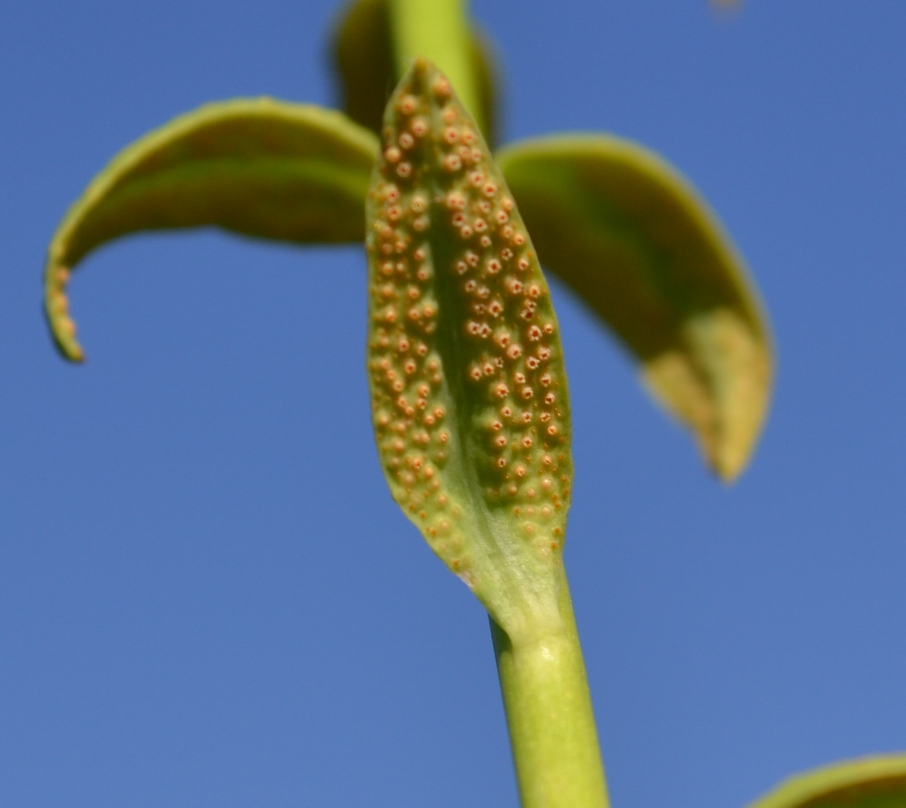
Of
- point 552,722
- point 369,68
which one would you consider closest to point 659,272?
point 369,68

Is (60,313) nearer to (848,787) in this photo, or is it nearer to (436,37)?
(436,37)

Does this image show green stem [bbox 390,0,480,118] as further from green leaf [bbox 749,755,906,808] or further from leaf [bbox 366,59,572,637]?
green leaf [bbox 749,755,906,808]

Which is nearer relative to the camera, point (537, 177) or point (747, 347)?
point (537, 177)

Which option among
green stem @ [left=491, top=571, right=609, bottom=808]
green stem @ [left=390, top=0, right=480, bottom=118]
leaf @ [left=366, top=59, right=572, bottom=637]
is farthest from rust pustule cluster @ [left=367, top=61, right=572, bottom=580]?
green stem @ [left=390, top=0, right=480, bottom=118]

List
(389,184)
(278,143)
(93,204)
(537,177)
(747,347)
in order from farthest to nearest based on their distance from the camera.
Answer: (747,347), (537,177), (278,143), (93,204), (389,184)

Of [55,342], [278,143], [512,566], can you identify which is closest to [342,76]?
[278,143]

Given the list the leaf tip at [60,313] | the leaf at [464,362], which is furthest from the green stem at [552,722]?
the leaf tip at [60,313]

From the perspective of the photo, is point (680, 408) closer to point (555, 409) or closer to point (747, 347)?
point (747, 347)
